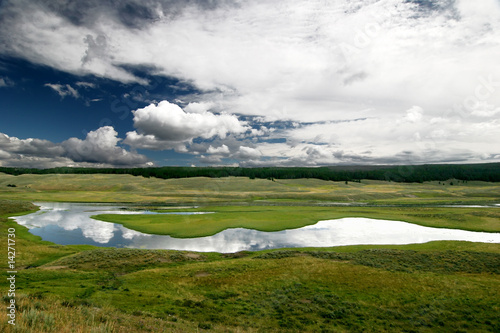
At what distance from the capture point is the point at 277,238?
4228 cm

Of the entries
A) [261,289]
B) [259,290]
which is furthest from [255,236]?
[259,290]

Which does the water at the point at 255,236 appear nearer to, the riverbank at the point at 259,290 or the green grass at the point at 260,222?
the green grass at the point at 260,222

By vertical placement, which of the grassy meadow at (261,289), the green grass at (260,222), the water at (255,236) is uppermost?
the grassy meadow at (261,289)

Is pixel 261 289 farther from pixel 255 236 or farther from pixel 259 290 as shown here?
pixel 255 236

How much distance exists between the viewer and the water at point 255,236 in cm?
3803

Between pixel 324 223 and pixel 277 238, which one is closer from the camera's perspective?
pixel 277 238

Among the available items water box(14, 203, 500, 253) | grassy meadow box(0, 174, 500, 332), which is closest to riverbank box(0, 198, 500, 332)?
grassy meadow box(0, 174, 500, 332)

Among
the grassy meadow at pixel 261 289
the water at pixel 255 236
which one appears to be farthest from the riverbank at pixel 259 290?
the water at pixel 255 236

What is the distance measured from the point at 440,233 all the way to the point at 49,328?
54.4 m

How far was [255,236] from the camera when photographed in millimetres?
43688

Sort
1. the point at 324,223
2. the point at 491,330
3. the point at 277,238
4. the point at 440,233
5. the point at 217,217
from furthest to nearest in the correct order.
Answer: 1. the point at 217,217
2. the point at 324,223
3. the point at 440,233
4. the point at 277,238
5. the point at 491,330

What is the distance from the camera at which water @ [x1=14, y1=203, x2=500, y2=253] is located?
38.0 metres

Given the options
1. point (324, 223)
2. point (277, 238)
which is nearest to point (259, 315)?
point (277, 238)

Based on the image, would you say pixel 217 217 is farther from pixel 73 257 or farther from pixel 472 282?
pixel 472 282
